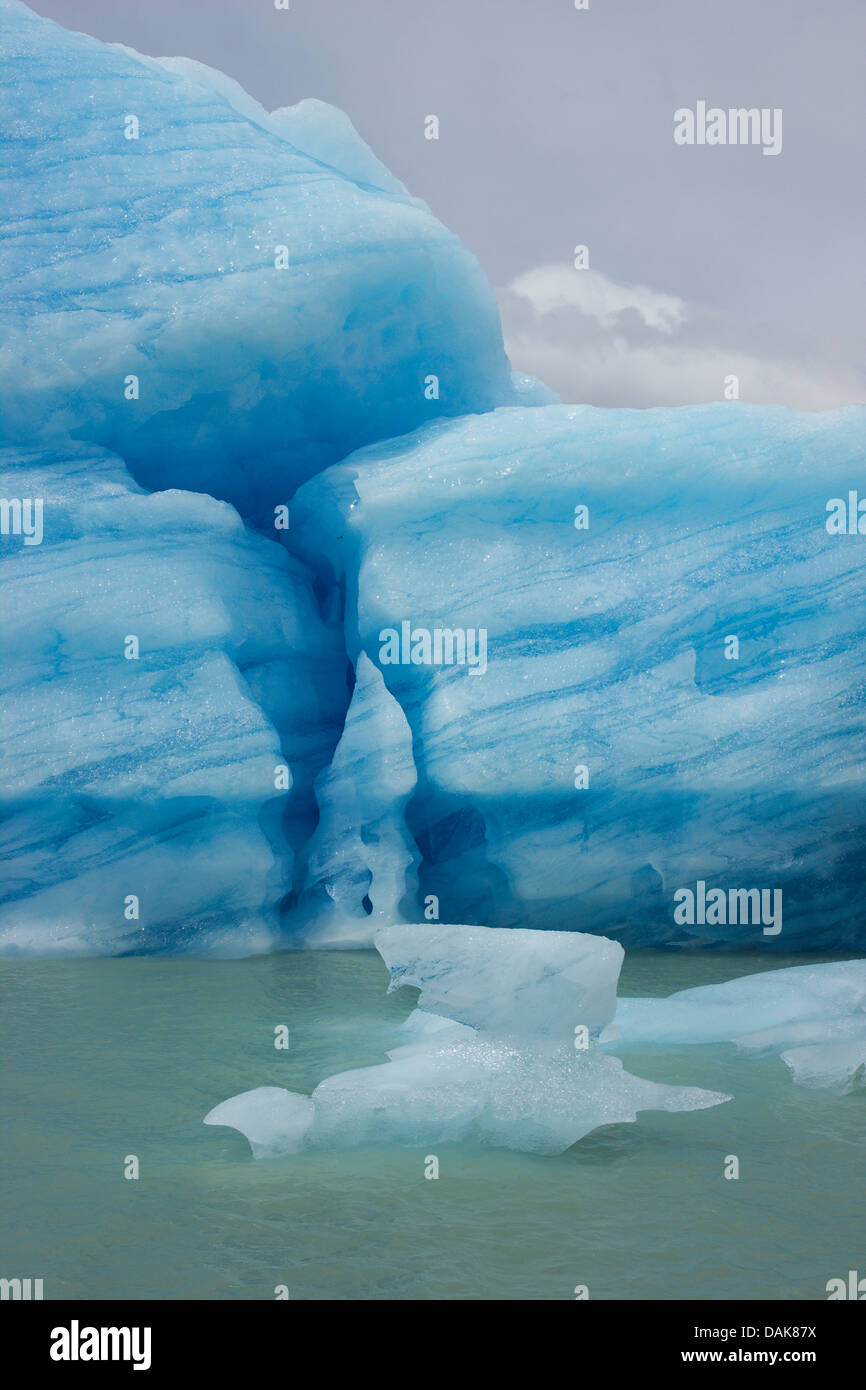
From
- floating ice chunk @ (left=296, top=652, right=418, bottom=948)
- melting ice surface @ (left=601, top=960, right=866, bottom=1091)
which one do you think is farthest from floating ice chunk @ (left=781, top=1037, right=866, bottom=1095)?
floating ice chunk @ (left=296, top=652, right=418, bottom=948)

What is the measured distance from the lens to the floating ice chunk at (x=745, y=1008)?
4.88 m

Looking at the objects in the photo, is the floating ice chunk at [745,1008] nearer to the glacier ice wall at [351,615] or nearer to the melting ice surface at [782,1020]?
the melting ice surface at [782,1020]

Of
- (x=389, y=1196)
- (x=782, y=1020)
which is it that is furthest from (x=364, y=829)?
(x=389, y=1196)

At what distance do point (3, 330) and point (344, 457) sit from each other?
8.92 feet

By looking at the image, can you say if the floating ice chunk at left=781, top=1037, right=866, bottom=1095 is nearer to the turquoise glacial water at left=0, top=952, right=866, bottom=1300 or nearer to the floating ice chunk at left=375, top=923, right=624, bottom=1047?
the turquoise glacial water at left=0, top=952, right=866, bottom=1300

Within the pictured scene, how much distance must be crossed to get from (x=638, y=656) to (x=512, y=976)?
14.6ft

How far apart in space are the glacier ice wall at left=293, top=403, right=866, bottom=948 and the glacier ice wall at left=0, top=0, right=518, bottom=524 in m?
1.28

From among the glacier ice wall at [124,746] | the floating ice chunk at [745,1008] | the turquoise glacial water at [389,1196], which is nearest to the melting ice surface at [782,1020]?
the floating ice chunk at [745,1008]

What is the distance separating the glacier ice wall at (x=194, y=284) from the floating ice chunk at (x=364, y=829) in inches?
90.9

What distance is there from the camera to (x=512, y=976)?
141 inches

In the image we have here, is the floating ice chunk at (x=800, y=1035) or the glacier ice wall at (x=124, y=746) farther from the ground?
the glacier ice wall at (x=124, y=746)

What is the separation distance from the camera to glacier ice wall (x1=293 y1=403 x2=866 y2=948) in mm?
7496

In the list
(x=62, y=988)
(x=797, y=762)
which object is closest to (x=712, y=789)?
(x=797, y=762)
